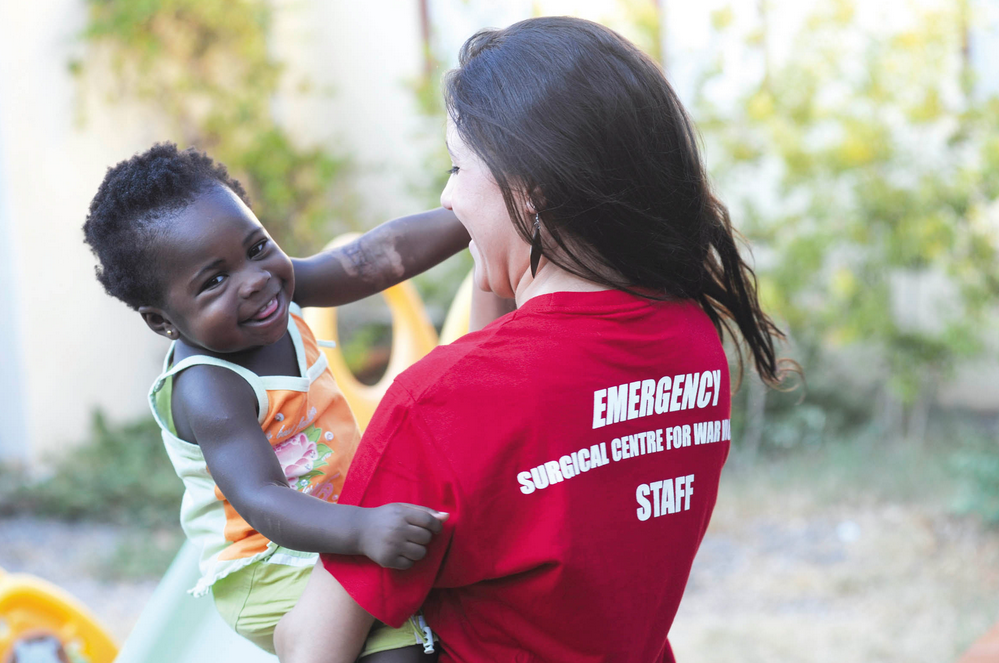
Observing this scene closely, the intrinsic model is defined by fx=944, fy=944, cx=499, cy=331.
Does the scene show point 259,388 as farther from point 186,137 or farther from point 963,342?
point 186,137

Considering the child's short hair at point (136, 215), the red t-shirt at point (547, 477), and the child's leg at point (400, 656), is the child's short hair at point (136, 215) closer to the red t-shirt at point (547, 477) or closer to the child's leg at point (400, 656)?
the red t-shirt at point (547, 477)

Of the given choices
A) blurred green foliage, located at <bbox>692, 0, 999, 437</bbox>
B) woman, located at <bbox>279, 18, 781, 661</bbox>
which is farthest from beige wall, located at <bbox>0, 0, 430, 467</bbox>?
woman, located at <bbox>279, 18, 781, 661</bbox>

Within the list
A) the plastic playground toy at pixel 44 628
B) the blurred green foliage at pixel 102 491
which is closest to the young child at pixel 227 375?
the plastic playground toy at pixel 44 628

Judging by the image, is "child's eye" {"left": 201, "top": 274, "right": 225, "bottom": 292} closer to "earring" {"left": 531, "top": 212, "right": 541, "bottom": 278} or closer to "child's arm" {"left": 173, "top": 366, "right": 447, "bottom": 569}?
"child's arm" {"left": 173, "top": 366, "right": 447, "bottom": 569}

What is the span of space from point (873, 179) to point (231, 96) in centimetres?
403

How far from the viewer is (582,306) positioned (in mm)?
1079

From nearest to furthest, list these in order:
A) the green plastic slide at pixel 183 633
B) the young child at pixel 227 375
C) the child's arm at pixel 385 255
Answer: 1. the young child at pixel 227 375
2. the child's arm at pixel 385 255
3. the green plastic slide at pixel 183 633

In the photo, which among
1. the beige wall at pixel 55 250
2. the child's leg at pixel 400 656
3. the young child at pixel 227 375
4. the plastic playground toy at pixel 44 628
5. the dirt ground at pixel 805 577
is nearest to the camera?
the child's leg at pixel 400 656

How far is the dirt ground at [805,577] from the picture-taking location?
3326 mm

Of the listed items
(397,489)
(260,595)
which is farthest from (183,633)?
(397,489)

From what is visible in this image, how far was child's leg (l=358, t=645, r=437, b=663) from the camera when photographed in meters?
1.12

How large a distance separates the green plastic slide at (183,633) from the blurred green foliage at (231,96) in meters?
4.25

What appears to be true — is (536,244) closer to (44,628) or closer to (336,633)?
(336,633)

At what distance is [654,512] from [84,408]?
5.13 metres
